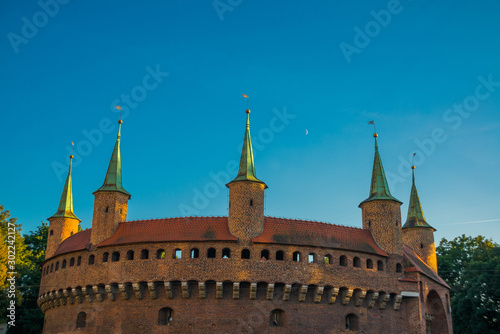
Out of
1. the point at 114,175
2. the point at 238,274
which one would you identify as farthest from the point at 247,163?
the point at 114,175

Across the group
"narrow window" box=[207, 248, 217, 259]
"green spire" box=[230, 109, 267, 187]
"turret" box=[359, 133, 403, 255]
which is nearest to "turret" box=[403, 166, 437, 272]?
"turret" box=[359, 133, 403, 255]

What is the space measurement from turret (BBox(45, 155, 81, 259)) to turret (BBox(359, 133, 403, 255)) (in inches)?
968

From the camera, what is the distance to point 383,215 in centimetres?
4447

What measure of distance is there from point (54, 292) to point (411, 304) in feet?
86.6

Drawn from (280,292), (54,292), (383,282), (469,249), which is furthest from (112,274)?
(469,249)

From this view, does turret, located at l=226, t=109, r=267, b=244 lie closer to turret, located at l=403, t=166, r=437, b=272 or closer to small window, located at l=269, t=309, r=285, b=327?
small window, located at l=269, t=309, r=285, b=327

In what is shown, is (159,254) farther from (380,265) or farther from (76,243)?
(380,265)

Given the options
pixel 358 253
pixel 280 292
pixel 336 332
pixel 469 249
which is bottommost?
pixel 336 332

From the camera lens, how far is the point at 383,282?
41.8 m

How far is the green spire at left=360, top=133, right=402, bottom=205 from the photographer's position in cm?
4519

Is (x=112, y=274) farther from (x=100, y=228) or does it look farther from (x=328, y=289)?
(x=328, y=289)

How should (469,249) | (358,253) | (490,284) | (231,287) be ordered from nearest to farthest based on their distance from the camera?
(231,287) → (358,253) → (490,284) → (469,249)

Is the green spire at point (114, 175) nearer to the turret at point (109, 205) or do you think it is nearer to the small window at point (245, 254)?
the turret at point (109, 205)

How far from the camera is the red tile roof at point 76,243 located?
4247 cm
